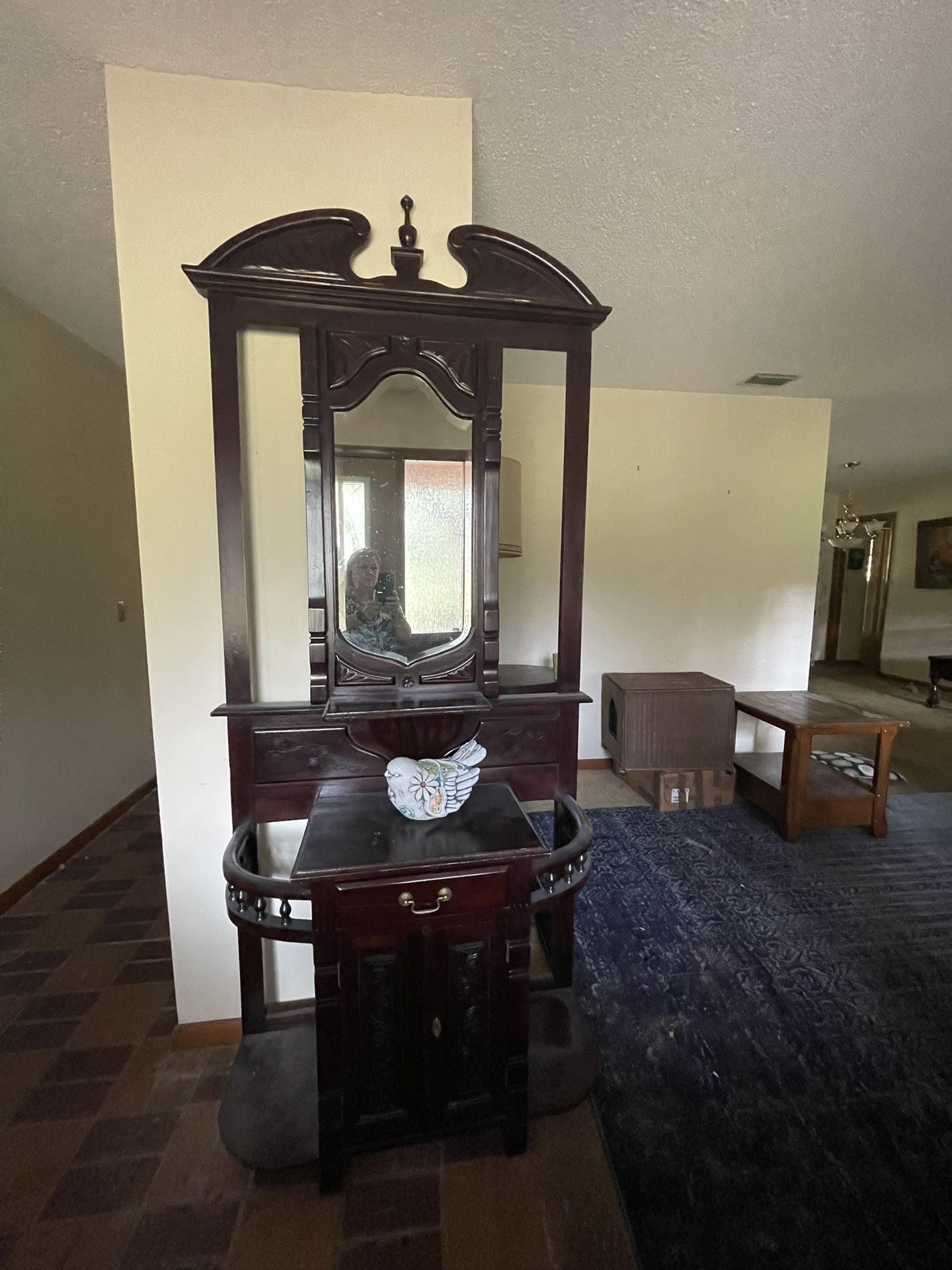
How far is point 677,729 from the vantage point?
2.90m

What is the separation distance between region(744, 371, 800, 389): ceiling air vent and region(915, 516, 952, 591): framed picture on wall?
447cm

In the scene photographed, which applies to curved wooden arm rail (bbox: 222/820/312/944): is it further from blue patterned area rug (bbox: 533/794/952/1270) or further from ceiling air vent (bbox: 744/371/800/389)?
ceiling air vent (bbox: 744/371/800/389)

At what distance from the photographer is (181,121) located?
1208mm

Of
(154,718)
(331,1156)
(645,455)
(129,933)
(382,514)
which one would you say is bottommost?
(129,933)

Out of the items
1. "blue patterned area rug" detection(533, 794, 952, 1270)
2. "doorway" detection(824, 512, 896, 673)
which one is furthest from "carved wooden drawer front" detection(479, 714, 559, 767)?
"doorway" detection(824, 512, 896, 673)

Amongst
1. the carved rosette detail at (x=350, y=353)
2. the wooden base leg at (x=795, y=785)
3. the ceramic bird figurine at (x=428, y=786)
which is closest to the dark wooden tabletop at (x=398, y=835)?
the ceramic bird figurine at (x=428, y=786)

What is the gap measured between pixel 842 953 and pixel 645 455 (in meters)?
2.89

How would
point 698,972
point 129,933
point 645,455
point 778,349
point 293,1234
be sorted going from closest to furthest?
1. point 293,1234
2. point 698,972
3. point 129,933
4. point 778,349
5. point 645,455

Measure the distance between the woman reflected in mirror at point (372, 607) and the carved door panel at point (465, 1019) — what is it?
0.70 meters

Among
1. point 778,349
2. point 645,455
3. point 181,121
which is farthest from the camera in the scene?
point 645,455

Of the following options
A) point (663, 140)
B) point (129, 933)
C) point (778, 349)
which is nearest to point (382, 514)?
point (663, 140)

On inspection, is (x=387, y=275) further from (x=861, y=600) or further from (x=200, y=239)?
(x=861, y=600)

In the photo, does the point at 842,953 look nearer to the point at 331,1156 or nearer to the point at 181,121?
the point at 331,1156

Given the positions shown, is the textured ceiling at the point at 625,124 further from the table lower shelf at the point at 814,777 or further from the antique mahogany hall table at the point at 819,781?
the table lower shelf at the point at 814,777
